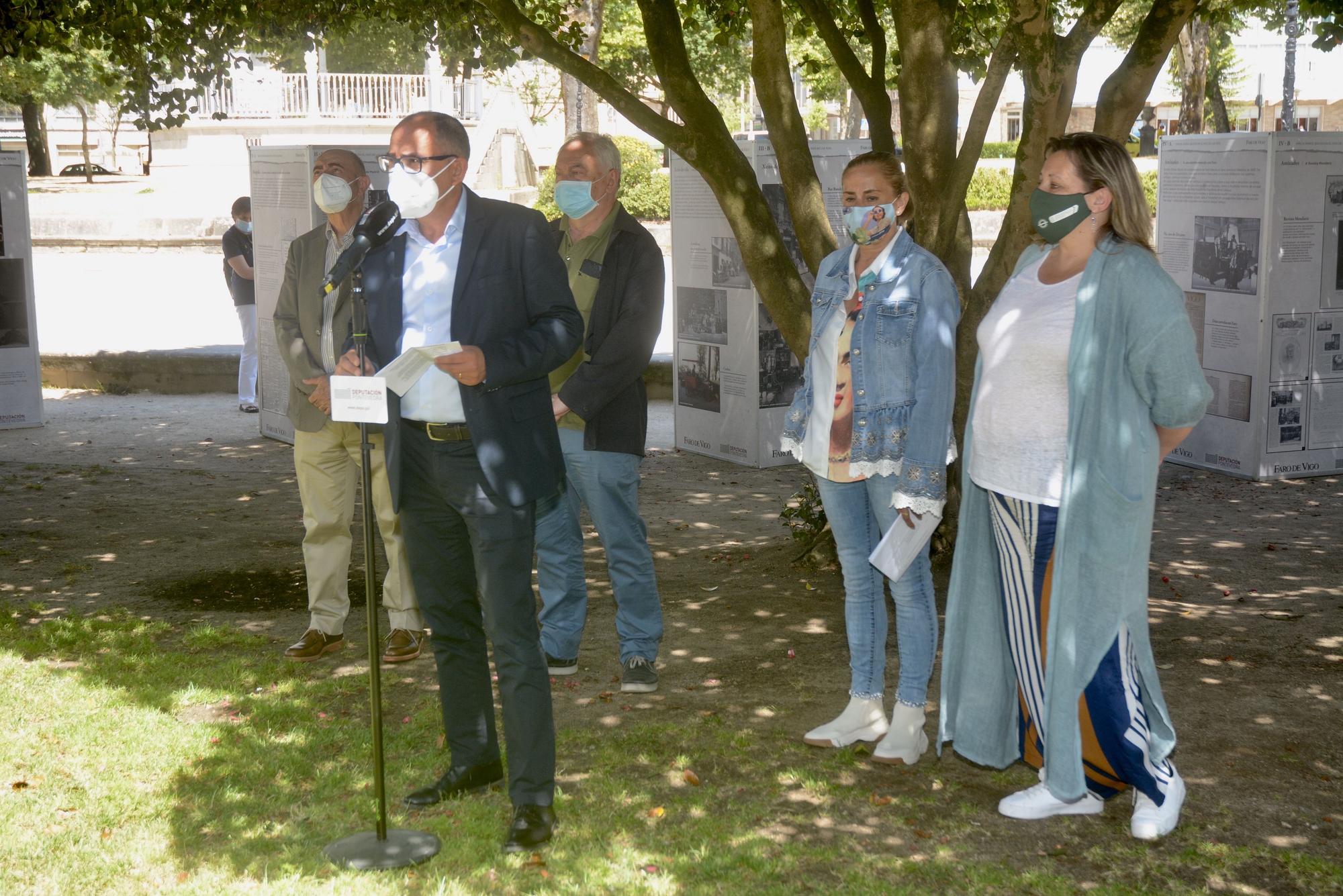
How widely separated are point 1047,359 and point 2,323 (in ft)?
36.4

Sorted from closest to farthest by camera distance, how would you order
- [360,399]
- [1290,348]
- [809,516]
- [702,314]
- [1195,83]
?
[360,399], [809,516], [1290,348], [702,314], [1195,83]

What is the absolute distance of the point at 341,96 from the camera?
46.9 metres

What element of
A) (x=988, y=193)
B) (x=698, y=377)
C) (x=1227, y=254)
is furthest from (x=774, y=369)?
A: (x=988, y=193)

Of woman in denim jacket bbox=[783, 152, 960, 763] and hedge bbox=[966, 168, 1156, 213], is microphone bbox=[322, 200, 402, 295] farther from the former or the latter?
hedge bbox=[966, 168, 1156, 213]

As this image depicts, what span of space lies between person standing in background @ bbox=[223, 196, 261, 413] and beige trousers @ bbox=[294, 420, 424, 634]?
6.90 metres

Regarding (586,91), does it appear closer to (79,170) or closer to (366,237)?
(79,170)

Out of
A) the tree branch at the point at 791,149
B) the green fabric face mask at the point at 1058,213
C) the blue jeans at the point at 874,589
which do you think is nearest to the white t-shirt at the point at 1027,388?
the green fabric face mask at the point at 1058,213

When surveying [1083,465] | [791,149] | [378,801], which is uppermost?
[791,149]

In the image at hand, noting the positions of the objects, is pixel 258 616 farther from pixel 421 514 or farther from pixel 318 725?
pixel 421 514

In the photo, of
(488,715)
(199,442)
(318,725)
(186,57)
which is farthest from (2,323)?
(488,715)

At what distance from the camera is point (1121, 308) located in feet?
14.2

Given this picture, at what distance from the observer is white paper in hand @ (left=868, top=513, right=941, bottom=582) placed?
491 cm

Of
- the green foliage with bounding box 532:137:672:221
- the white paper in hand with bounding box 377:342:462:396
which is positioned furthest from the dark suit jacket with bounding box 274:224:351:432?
the green foliage with bounding box 532:137:672:221

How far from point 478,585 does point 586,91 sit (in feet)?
105
